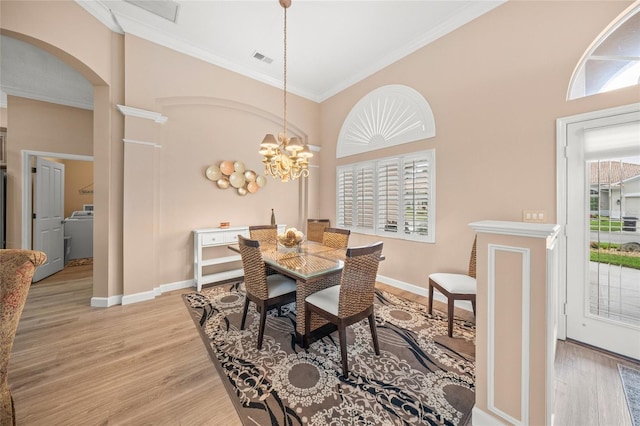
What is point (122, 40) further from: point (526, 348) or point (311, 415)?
point (526, 348)

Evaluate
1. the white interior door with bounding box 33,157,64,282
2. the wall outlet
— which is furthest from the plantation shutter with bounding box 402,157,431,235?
the white interior door with bounding box 33,157,64,282

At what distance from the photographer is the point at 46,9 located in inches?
91.7

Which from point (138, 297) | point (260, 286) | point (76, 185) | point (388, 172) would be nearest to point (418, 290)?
point (388, 172)

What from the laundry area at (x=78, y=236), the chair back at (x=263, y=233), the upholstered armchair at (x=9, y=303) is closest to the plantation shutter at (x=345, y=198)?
the chair back at (x=263, y=233)

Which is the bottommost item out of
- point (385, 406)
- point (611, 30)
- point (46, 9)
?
point (385, 406)

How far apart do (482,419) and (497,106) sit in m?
2.94

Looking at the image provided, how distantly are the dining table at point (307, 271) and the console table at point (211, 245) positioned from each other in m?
1.36

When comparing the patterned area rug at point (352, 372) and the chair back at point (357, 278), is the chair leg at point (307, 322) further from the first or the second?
the chair back at point (357, 278)

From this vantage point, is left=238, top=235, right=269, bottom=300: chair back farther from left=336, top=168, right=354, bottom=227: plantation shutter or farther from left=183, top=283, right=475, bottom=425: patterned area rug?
left=336, top=168, right=354, bottom=227: plantation shutter

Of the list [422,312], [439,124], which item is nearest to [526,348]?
[422,312]

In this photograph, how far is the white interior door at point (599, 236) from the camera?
1966 millimetres

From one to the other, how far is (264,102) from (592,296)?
16.9ft

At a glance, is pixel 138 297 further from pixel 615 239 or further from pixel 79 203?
pixel 79 203

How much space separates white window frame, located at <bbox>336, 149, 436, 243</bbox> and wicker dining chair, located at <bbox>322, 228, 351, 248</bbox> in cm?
106
